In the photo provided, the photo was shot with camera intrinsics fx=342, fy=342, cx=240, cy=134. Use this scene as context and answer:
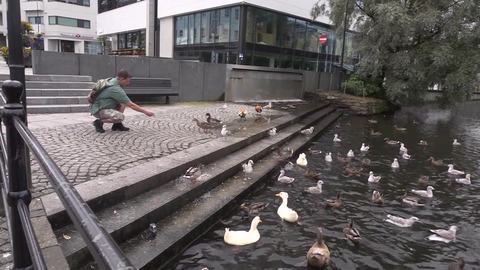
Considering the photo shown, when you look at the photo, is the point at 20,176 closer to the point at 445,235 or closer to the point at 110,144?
the point at 110,144

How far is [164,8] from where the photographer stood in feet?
94.0

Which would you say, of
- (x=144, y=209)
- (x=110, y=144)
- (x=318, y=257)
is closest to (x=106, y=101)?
(x=110, y=144)

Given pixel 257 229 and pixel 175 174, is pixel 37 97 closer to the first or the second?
pixel 175 174

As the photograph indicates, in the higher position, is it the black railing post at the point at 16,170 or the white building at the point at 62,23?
the white building at the point at 62,23

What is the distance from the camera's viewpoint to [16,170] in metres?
Result: 1.59

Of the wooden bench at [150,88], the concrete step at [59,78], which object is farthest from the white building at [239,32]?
the concrete step at [59,78]

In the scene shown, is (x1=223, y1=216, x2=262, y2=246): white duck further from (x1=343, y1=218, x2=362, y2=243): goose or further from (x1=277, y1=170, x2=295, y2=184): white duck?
(x1=277, y1=170, x2=295, y2=184): white duck

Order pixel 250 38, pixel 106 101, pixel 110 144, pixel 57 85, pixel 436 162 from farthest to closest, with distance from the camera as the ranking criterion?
pixel 250 38 < pixel 57 85 < pixel 436 162 < pixel 106 101 < pixel 110 144

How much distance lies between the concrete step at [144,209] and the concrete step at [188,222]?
0.30ft

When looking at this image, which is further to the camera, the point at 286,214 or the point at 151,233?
the point at 286,214

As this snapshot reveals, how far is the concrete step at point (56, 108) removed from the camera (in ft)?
30.8

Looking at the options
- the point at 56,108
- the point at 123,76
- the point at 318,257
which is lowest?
the point at 318,257

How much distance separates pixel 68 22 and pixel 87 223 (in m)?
62.6

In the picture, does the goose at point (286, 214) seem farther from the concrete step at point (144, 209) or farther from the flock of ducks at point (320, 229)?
the concrete step at point (144, 209)
